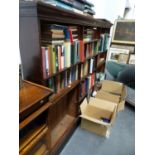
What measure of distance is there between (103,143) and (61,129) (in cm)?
57

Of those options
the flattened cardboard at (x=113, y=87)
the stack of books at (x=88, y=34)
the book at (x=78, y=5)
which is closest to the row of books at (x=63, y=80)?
the stack of books at (x=88, y=34)

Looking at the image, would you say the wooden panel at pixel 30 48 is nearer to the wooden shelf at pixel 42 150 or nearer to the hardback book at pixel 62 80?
the hardback book at pixel 62 80

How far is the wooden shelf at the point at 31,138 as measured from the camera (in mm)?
923

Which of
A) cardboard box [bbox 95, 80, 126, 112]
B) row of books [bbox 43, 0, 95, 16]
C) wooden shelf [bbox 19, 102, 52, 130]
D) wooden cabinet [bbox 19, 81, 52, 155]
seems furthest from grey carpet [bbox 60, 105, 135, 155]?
row of books [bbox 43, 0, 95, 16]

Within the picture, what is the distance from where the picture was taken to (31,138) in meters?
0.99

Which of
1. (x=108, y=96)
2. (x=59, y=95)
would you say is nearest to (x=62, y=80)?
(x=59, y=95)

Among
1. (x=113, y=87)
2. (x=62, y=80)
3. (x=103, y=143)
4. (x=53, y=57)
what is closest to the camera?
(x=53, y=57)

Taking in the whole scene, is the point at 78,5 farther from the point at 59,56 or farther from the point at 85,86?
the point at 85,86

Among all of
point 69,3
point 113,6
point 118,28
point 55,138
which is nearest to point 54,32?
point 69,3

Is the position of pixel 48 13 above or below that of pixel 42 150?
above

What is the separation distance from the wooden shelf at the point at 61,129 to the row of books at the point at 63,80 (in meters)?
0.58

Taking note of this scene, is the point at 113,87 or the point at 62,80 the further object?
the point at 113,87
